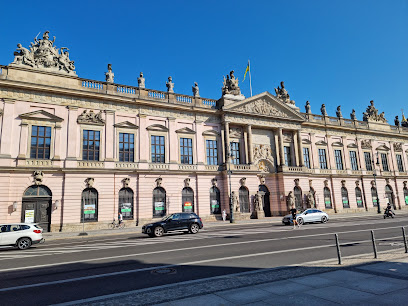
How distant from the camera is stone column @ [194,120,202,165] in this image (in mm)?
34156

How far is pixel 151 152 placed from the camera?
3180cm

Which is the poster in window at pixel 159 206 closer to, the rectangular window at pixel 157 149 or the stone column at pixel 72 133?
the rectangular window at pixel 157 149

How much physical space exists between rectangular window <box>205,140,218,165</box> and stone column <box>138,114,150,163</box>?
8105 mm

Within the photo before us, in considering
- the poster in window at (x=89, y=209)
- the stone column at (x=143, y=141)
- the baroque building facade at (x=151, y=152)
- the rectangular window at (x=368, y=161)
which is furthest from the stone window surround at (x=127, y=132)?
the rectangular window at (x=368, y=161)

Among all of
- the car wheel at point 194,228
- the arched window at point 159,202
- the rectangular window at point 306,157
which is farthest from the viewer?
the rectangular window at point 306,157

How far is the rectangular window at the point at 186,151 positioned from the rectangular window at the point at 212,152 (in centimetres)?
250

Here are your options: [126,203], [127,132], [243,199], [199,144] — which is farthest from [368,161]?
[126,203]

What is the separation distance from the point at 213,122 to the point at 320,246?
25.7 m

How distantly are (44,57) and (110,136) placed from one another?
10.5 meters

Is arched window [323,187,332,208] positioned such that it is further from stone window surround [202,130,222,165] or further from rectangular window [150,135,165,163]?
rectangular window [150,135,165,163]

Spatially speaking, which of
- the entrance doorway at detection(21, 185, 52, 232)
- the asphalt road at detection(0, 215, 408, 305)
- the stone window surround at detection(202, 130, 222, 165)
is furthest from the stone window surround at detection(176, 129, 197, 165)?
the asphalt road at detection(0, 215, 408, 305)

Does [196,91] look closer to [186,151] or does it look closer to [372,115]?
[186,151]

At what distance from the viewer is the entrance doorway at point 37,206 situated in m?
25.0

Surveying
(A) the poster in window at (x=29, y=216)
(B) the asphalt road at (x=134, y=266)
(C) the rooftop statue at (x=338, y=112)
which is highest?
(C) the rooftop statue at (x=338, y=112)
